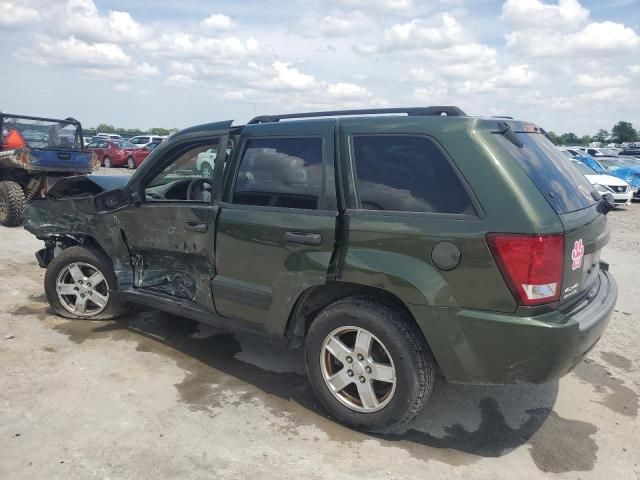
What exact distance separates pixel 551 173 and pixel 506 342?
3.34ft

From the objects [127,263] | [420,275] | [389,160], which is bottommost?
[127,263]

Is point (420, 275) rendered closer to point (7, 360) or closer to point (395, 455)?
point (395, 455)

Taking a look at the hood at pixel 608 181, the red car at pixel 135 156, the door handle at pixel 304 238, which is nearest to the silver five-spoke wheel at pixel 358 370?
the door handle at pixel 304 238

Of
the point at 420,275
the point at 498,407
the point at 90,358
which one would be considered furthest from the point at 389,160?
the point at 90,358

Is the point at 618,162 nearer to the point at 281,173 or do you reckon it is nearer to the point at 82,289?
the point at 281,173

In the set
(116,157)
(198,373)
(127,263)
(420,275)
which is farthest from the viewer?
(116,157)

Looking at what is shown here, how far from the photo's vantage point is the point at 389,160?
3.01m

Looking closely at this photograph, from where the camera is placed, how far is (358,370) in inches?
123

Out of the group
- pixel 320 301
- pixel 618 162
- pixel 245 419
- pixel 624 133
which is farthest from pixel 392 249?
pixel 624 133

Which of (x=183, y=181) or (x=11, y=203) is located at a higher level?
(x=183, y=181)

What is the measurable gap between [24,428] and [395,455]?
2.18m

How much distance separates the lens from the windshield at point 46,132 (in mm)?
10109

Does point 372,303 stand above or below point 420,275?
below

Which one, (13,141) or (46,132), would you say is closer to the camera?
(13,141)
